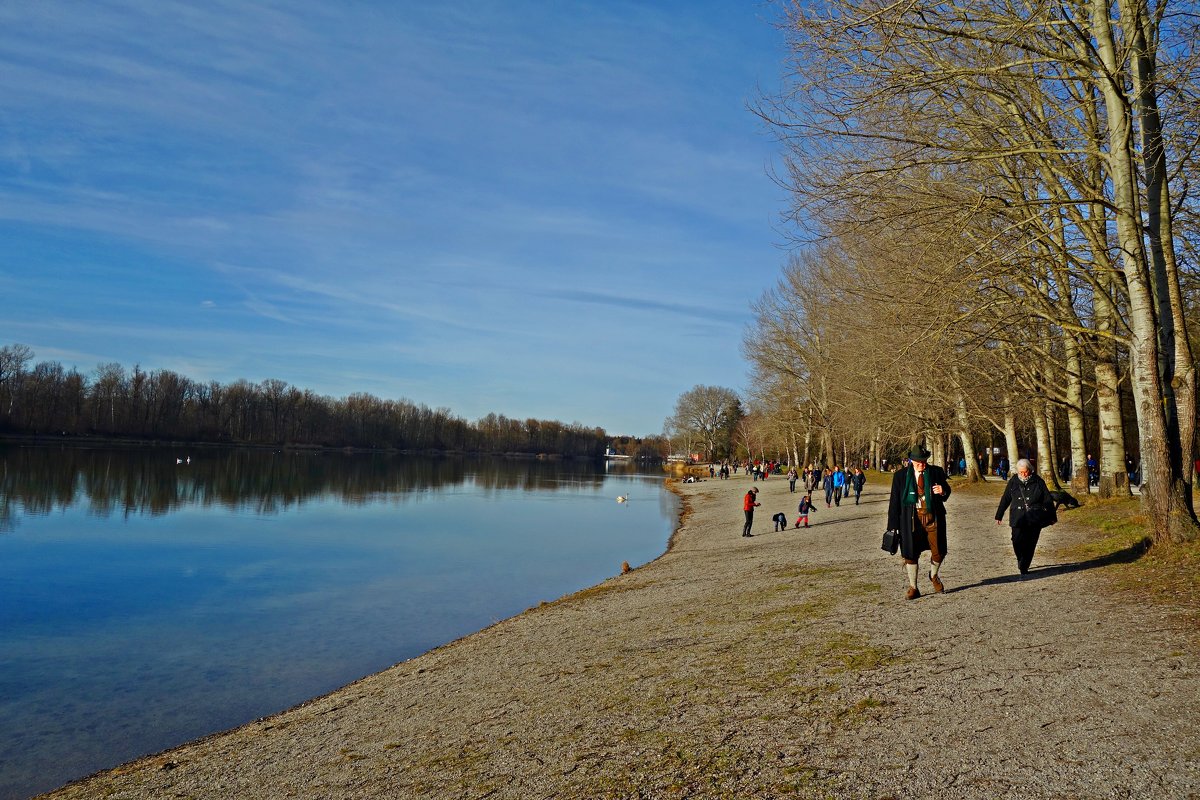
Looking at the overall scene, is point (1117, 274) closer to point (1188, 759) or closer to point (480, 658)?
point (1188, 759)

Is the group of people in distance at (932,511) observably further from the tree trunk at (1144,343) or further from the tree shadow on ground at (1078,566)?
the tree trunk at (1144,343)

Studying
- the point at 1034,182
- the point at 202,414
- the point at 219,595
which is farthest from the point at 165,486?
the point at 202,414

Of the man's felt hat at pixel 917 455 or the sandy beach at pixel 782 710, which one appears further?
the man's felt hat at pixel 917 455

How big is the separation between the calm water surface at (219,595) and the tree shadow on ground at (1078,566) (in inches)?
389

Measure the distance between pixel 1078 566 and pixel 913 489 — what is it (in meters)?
3.72

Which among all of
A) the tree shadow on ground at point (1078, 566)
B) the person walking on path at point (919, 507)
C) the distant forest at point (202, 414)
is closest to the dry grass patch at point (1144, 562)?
the tree shadow on ground at point (1078, 566)

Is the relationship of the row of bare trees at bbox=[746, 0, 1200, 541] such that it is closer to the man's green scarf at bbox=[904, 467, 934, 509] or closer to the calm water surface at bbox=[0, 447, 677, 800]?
the man's green scarf at bbox=[904, 467, 934, 509]

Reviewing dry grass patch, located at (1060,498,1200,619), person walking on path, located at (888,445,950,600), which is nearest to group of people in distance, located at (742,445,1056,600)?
person walking on path, located at (888,445,950,600)

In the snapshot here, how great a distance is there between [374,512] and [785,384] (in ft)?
101

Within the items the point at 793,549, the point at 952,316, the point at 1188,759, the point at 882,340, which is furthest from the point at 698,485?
the point at 1188,759

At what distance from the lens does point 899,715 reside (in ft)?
21.4

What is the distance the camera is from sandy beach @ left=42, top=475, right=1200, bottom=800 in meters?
5.57

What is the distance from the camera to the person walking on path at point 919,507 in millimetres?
10672

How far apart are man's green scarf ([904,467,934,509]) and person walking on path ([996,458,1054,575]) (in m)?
1.64
